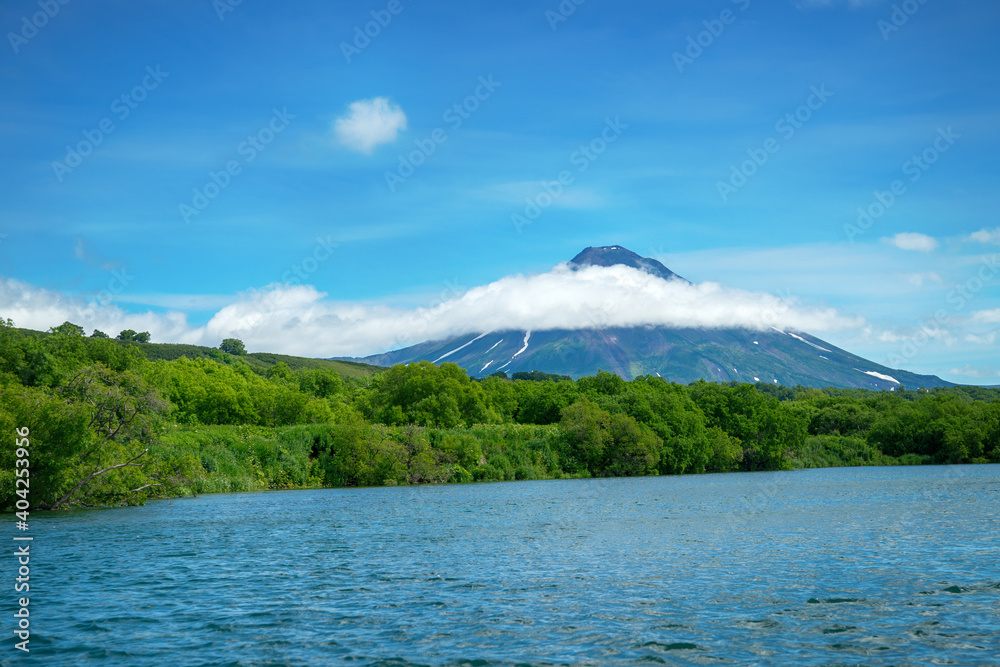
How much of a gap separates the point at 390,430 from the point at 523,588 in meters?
60.6

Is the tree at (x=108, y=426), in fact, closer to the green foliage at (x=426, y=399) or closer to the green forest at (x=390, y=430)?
the green forest at (x=390, y=430)

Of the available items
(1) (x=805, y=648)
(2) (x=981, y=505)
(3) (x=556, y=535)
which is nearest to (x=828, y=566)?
(1) (x=805, y=648)

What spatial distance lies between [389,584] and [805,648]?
41.8ft

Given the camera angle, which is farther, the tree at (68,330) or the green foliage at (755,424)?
the green foliage at (755,424)

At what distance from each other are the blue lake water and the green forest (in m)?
6.51

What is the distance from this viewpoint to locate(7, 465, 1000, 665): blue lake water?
1669 centimetres

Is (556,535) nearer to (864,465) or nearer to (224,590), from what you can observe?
(224,590)

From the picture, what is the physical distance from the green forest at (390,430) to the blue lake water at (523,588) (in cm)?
651

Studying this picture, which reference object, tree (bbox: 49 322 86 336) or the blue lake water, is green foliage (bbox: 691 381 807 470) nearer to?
the blue lake water

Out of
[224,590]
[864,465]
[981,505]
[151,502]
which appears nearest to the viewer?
[224,590]

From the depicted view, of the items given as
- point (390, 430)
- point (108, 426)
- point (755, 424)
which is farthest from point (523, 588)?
point (755, 424)

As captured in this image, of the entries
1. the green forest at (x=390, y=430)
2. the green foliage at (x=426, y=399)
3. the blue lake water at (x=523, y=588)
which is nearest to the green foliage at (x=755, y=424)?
the green forest at (x=390, y=430)

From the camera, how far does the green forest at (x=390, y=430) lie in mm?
49750

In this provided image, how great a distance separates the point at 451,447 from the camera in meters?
85.9
